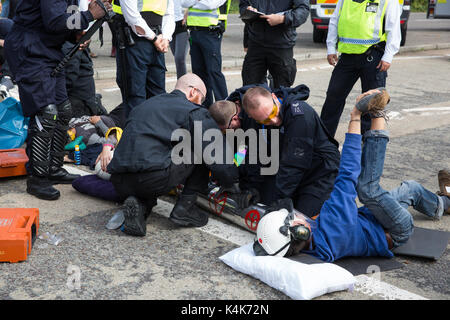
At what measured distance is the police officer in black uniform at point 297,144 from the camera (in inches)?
156

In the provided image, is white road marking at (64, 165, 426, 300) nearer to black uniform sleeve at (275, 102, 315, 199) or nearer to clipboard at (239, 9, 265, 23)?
black uniform sleeve at (275, 102, 315, 199)

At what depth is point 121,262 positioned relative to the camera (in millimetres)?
3488

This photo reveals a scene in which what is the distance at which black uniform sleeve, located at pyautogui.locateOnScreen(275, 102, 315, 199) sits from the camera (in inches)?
156

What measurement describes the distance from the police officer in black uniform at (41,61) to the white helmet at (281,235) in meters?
1.85

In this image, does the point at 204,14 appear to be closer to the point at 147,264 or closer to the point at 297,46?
the point at 147,264

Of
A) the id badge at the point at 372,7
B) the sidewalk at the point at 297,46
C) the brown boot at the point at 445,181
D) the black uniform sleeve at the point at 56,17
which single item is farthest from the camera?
the sidewalk at the point at 297,46

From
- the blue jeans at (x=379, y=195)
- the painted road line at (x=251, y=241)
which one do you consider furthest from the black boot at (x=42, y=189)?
the blue jeans at (x=379, y=195)

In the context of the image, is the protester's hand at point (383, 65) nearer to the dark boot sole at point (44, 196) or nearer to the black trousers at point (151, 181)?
the black trousers at point (151, 181)

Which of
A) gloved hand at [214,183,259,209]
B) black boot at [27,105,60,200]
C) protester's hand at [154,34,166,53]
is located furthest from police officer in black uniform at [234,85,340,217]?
black boot at [27,105,60,200]

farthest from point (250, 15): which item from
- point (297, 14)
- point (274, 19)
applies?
point (297, 14)

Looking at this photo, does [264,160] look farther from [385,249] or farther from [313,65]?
[313,65]

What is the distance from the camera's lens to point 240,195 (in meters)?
4.23

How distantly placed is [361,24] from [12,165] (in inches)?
132
